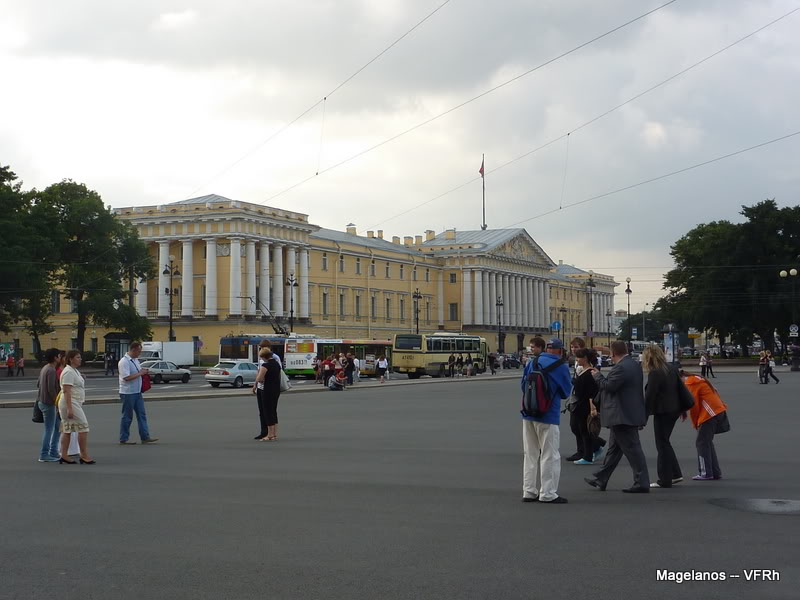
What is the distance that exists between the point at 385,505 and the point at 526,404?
1854 millimetres

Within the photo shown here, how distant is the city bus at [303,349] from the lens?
67062 mm

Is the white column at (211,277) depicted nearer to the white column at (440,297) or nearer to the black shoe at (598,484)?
the white column at (440,297)

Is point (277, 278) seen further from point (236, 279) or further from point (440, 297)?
point (440, 297)

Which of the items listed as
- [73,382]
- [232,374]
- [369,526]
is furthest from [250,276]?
[369,526]

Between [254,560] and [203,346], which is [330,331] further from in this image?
[254,560]

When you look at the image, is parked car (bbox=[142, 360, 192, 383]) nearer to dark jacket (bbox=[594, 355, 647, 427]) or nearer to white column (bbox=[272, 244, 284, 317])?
white column (bbox=[272, 244, 284, 317])

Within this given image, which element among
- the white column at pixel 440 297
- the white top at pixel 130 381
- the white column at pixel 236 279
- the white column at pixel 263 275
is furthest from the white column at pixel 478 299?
the white top at pixel 130 381

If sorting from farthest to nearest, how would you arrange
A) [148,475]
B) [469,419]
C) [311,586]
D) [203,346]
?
[203,346], [469,419], [148,475], [311,586]

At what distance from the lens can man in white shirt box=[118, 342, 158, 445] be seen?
17.2 m

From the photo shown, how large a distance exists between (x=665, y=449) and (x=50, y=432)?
29.5ft

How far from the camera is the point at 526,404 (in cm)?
1038

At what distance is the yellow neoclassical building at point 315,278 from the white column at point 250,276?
10 centimetres

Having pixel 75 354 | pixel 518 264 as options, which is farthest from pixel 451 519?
pixel 518 264

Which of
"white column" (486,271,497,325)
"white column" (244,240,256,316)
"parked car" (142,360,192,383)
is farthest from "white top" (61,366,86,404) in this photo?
"white column" (486,271,497,325)
